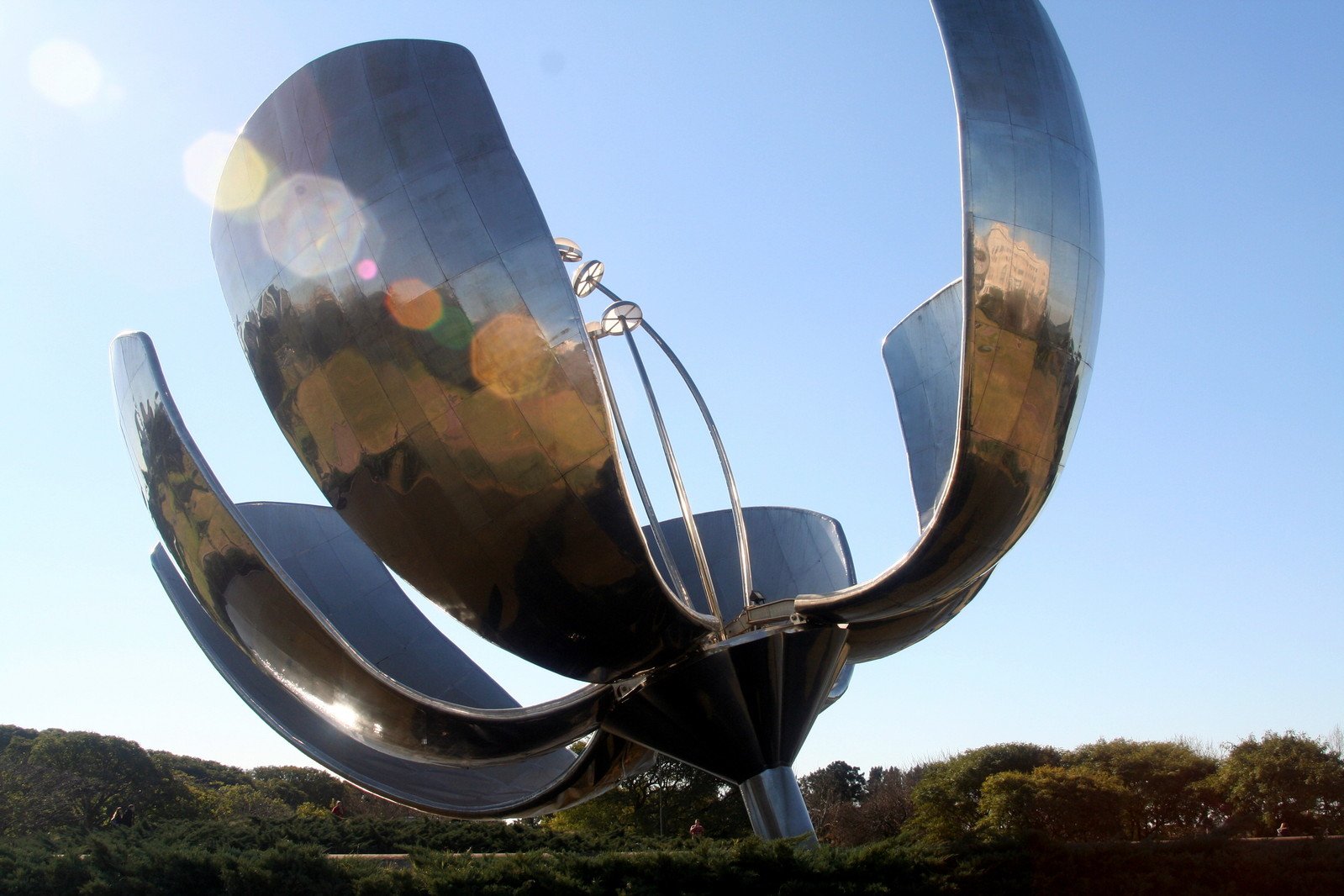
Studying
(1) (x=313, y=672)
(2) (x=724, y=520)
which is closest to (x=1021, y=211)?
(1) (x=313, y=672)

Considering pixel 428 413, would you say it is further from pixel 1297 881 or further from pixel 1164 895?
pixel 1297 881

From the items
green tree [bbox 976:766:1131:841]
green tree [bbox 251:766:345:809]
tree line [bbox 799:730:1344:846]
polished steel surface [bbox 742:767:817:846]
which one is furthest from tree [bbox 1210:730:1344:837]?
green tree [bbox 251:766:345:809]

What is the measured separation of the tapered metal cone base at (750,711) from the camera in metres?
9.18

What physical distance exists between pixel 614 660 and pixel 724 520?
7.46 meters

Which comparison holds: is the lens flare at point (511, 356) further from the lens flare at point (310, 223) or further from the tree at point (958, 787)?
the tree at point (958, 787)

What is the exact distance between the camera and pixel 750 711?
9.41 metres

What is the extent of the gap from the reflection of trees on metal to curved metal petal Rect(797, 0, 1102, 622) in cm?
2

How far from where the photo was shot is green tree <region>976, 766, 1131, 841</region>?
2438 centimetres

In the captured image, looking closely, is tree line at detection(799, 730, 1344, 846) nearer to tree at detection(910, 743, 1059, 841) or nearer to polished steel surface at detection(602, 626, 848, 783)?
tree at detection(910, 743, 1059, 841)

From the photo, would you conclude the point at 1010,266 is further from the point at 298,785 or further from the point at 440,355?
the point at 298,785

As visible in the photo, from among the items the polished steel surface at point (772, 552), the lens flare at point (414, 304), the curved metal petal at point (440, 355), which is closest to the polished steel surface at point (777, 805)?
the curved metal petal at point (440, 355)

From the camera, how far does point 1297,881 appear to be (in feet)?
21.9

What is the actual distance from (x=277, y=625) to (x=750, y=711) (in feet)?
13.5

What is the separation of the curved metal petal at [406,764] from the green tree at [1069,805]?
15971 millimetres
